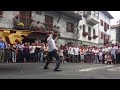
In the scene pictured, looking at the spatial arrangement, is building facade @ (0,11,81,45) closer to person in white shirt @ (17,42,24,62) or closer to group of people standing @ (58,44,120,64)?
person in white shirt @ (17,42,24,62)

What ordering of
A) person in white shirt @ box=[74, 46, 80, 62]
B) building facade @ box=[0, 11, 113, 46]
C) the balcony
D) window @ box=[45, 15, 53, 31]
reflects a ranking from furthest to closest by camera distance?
the balcony, window @ box=[45, 15, 53, 31], person in white shirt @ box=[74, 46, 80, 62], building facade @ box=[0, 11, 113, 46]

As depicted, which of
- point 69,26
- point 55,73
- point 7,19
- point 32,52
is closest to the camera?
point 55,73

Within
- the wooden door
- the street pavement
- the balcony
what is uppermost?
the balcony

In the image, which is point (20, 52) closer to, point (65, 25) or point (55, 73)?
point (55, 73)

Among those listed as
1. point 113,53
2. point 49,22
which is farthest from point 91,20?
point 113,53

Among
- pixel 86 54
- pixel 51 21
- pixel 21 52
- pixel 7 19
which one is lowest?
pixel 86 54

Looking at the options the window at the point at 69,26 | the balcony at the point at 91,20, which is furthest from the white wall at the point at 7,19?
the balcony at the point at 91,20

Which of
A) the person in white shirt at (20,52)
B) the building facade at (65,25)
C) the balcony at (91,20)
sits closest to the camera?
the person in white shirt at (20,52)

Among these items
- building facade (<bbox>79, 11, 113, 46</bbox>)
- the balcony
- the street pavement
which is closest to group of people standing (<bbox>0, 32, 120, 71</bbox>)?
the street pavement

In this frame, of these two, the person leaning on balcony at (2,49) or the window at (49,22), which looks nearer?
the person leaning on balcony at (2,49)

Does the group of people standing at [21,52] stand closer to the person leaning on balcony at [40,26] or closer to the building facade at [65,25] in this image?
the building facade at [65,25]
